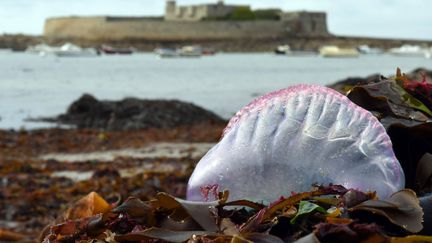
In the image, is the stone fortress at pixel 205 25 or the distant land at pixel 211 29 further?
the distant land at pixel 211 29

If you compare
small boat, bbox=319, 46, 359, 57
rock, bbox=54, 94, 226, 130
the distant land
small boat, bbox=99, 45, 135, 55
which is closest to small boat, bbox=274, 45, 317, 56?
the distant land

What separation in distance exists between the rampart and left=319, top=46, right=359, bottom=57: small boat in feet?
11.0

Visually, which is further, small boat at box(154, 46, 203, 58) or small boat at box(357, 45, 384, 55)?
small boat at box(357, 45, 384, 55)

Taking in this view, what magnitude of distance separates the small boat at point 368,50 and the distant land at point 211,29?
11.2 feet

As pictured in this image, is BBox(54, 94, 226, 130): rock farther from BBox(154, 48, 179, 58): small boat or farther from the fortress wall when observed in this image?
the fortress wall

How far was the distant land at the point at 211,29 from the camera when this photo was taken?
9231 centimetres

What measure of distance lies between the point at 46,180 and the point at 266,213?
980 cm

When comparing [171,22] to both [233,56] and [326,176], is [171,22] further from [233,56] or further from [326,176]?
[326,176]

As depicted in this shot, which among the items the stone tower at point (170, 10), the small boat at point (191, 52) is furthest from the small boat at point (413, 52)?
the stone tower at point (170, 10)

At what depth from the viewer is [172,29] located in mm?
92312

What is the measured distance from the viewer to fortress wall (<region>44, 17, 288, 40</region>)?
91.6 metres

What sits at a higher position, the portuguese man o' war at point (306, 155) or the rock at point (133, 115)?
the portuguese man o' war at point (306, 155)

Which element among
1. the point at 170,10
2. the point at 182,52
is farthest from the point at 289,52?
the point at 170,10

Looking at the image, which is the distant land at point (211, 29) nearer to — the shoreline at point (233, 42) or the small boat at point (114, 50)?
the shoreline at point (233, 42)
